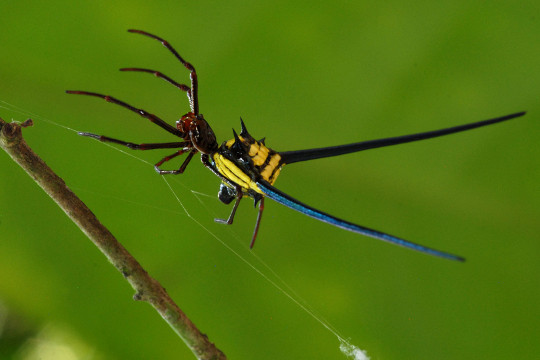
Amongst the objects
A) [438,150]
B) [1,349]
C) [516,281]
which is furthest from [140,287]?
[516,281]

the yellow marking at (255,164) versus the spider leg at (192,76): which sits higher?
the spider leg at (192,76)

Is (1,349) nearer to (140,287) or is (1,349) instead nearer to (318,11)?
(140,287)

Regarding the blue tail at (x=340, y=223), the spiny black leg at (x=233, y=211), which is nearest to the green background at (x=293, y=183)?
the spiny black leg at (x=233, y=211)

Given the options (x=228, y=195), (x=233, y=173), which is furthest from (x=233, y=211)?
(x=233, y=173)

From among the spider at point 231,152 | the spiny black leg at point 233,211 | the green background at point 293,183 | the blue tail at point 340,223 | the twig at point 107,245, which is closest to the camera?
the blue tail at point 340,223

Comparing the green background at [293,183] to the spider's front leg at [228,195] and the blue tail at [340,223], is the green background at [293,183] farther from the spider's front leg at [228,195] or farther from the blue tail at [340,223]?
the blue tail at [340,223]

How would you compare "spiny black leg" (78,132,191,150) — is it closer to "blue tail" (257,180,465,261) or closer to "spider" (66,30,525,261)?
"spider" (66,30,525,261)

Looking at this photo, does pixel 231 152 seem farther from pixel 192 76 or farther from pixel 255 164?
pixel 192 76
